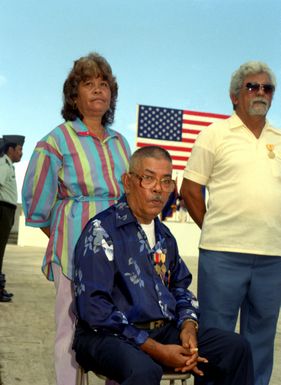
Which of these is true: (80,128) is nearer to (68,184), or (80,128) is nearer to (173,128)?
(68,184)

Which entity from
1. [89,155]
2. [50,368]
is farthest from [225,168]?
[50,368]

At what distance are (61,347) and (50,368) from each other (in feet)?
4.61

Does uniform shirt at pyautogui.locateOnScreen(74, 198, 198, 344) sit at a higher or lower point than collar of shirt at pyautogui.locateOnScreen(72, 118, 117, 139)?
lower

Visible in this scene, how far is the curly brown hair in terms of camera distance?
2.74 m

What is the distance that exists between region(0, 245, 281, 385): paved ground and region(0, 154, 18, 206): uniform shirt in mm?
1055

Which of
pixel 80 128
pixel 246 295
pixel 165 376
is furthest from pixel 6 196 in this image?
pixel 165 376

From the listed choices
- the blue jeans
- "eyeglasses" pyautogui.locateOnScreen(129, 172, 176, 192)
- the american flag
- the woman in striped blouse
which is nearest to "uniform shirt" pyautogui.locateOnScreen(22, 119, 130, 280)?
the woman in striped blouse

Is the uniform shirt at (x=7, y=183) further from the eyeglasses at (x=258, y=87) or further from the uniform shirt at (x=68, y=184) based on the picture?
the eyeglasses at (x=258, y=87)

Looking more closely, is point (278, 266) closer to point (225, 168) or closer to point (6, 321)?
point (225, 168)

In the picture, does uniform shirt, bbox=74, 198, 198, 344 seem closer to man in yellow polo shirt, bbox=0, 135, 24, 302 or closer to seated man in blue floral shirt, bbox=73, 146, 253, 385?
seated man in blue floral shirt, bbox=73, 146, 253, 385

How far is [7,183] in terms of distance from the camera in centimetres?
633

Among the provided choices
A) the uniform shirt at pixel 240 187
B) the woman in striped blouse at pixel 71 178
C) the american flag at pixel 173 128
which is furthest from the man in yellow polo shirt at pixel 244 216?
the american flag at pixel 173 128

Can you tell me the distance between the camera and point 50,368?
3895mm

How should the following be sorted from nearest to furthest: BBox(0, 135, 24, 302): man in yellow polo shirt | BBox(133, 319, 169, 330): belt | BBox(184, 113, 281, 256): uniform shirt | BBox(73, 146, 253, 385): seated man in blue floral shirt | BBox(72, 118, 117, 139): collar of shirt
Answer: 1. BBox(73, 146, 253, 385): seated man in blue floral shirt
2. BBox(133, 319, 169, 330): belt
3. BBox(72, 118, 117, 139): collar of shirt
4. BBox(184, 113, 281, 256): uniform shirt
5. BBox(0, 135, 24, 302): man in yellow polo shirt
